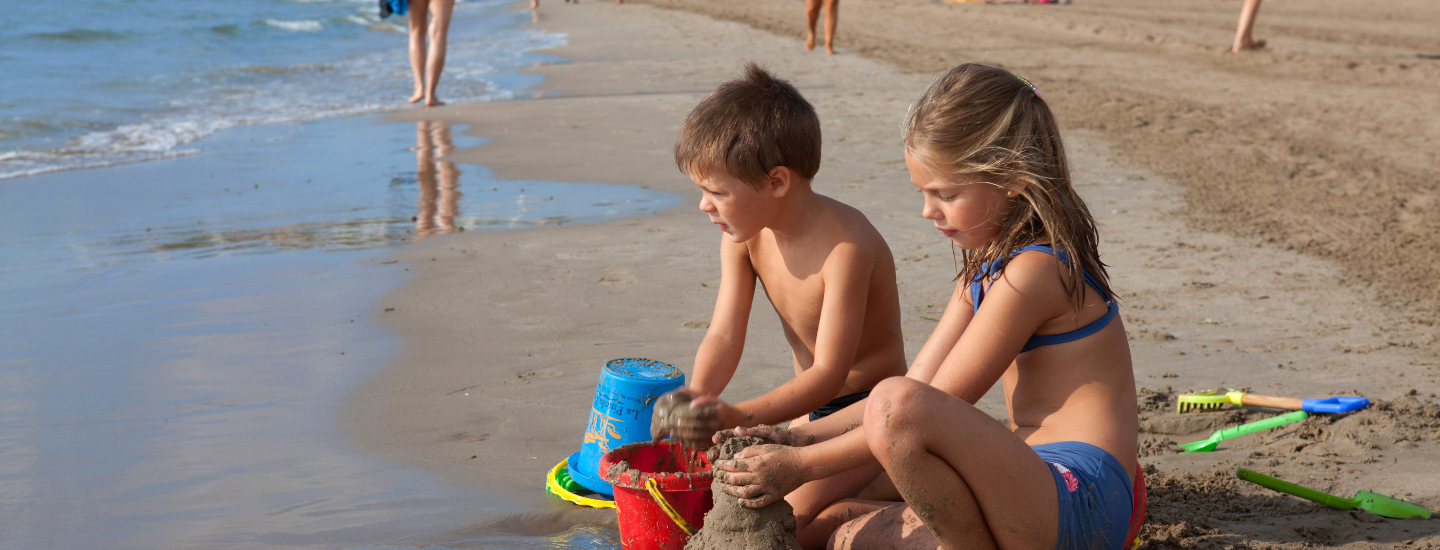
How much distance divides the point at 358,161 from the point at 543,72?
5.63 m

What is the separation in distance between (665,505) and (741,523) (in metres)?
0.19

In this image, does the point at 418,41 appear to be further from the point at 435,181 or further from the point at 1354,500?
the point at 1354,500

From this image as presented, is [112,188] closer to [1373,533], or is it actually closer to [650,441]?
[650,441]

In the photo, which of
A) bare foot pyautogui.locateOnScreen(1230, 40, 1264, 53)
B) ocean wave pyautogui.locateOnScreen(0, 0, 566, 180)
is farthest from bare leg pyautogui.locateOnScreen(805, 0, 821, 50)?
bare foot pyautogui.locateOnScreen(1230, 40, 1264, 53)

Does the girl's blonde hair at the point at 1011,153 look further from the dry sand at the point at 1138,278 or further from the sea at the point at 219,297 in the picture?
the sea at the point at 219,297

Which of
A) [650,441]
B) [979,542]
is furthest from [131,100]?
[979,542]

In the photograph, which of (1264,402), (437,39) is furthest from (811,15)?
(1264,402)

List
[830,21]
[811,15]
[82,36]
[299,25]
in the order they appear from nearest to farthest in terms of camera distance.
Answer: [830,21]
[811,15]
[82,36]
[299,25]

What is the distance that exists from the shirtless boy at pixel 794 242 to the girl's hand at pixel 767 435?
15cm

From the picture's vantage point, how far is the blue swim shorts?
1.99 meters

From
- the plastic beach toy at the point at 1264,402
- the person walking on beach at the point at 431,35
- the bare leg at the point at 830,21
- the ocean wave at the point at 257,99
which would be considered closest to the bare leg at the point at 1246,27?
the bare leg at the point at 830,21

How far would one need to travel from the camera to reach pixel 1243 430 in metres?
3.00

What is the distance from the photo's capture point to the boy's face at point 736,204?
2.52 metres

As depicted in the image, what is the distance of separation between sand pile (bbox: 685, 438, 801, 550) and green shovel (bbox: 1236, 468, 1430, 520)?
117 cm
